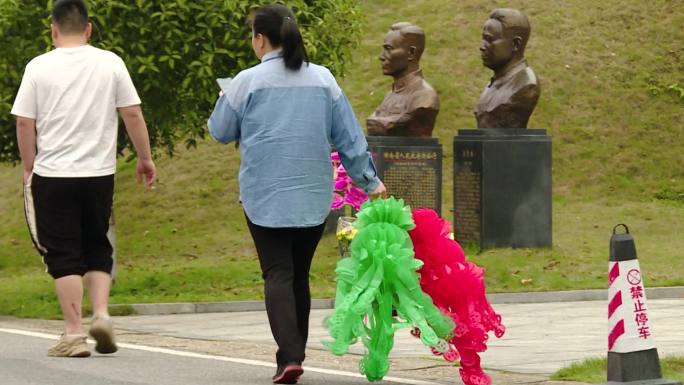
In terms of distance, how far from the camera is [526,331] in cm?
1262

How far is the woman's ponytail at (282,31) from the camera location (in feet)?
27.8

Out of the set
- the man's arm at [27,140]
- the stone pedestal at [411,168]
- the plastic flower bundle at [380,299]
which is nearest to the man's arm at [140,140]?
the man's arm at [27,140]

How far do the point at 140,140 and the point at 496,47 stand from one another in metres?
10.3

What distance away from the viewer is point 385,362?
26.4ft

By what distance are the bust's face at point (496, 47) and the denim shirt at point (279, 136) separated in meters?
11.0

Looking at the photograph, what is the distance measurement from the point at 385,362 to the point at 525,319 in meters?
5.88

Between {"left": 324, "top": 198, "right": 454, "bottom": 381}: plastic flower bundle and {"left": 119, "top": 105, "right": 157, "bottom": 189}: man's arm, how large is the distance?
190 centimetres

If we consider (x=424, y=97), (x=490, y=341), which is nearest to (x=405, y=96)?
(x=424, y=97)

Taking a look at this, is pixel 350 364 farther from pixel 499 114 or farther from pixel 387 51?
pixel 387 51

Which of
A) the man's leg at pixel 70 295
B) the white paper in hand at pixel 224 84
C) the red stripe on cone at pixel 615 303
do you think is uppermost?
the white paper in hand at pixel 224 84

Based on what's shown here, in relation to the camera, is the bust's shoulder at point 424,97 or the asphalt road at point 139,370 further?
the bust's shoulder at point 424,97

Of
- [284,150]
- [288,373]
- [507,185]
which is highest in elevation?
[284,150]

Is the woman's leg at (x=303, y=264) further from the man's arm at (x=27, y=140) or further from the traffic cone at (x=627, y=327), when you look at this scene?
the man's arm at (x=27, y=140)

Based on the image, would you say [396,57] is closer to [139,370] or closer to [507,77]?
[507,77]
